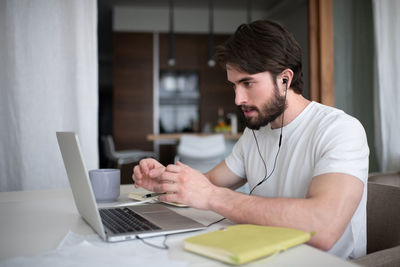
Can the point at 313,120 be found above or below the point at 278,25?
below

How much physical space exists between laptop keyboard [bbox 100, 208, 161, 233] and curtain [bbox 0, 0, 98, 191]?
1.37 meters

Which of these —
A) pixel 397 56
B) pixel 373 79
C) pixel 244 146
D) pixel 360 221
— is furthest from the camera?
pixel 373 79

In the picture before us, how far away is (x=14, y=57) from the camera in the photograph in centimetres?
217

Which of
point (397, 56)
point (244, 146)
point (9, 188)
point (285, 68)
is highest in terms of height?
point (397, 56)

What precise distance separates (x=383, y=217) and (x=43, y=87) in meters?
1.95

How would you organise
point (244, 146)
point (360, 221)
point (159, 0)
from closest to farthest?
1. point (360, 221)
2. point (244, 146)
3. point (159, 0)

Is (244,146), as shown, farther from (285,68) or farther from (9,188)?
(9,188)

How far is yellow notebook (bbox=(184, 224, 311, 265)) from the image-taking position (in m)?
0.60

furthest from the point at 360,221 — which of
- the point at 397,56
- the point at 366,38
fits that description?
the point at 366,38

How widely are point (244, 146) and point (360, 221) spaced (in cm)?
51

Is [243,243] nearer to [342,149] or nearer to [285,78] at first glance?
[342,149]

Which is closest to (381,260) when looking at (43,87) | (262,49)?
(262,49)

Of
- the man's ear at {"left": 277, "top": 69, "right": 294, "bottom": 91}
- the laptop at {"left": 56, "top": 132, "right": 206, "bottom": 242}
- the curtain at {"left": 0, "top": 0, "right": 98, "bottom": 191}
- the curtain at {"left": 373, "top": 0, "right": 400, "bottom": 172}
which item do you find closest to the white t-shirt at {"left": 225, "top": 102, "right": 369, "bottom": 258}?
the man's ear at {"left": 277, "top": 69, "right": 294, "bottom": 91}

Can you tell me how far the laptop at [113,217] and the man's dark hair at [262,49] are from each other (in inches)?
21.0
